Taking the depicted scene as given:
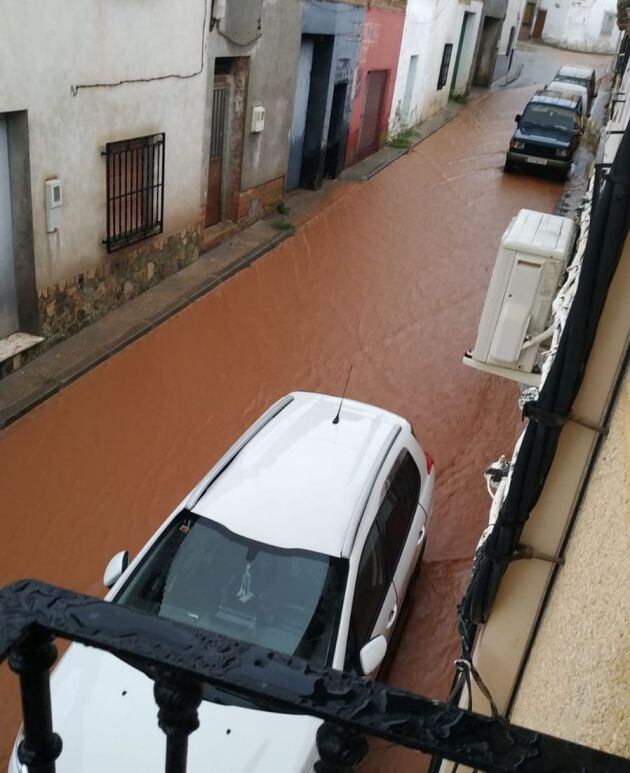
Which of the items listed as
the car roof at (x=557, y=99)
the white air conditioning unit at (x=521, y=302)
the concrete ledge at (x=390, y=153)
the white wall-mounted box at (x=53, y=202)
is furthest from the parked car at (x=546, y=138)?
the white air conditioning unit at (x=521, y=302)

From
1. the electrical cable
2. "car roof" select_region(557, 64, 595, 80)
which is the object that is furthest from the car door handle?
"car roof" select_region(557, 64, 595, 80)

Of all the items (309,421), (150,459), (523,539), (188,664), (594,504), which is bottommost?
(150,459)

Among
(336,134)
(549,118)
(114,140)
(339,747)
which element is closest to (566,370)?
(339,747)

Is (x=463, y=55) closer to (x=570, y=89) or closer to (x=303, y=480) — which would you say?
(x=570, y=89)

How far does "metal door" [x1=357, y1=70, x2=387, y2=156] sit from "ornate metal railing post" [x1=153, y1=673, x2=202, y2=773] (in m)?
19.3

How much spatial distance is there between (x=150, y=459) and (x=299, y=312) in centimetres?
416

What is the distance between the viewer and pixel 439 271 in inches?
520

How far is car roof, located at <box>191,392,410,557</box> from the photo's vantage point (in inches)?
185

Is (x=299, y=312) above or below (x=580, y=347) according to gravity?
below

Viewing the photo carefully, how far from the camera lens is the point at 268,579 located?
4477 mm

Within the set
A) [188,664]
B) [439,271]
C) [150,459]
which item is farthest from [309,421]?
[439,271]

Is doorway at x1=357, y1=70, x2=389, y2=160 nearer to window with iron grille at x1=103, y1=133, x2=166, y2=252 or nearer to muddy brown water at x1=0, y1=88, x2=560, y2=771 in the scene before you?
muddy brown water at x1=0, y1=88, x2=560, y2=771

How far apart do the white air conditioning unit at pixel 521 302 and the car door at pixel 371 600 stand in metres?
1.38

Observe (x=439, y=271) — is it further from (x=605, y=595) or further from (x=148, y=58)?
(x=605, y=595)
